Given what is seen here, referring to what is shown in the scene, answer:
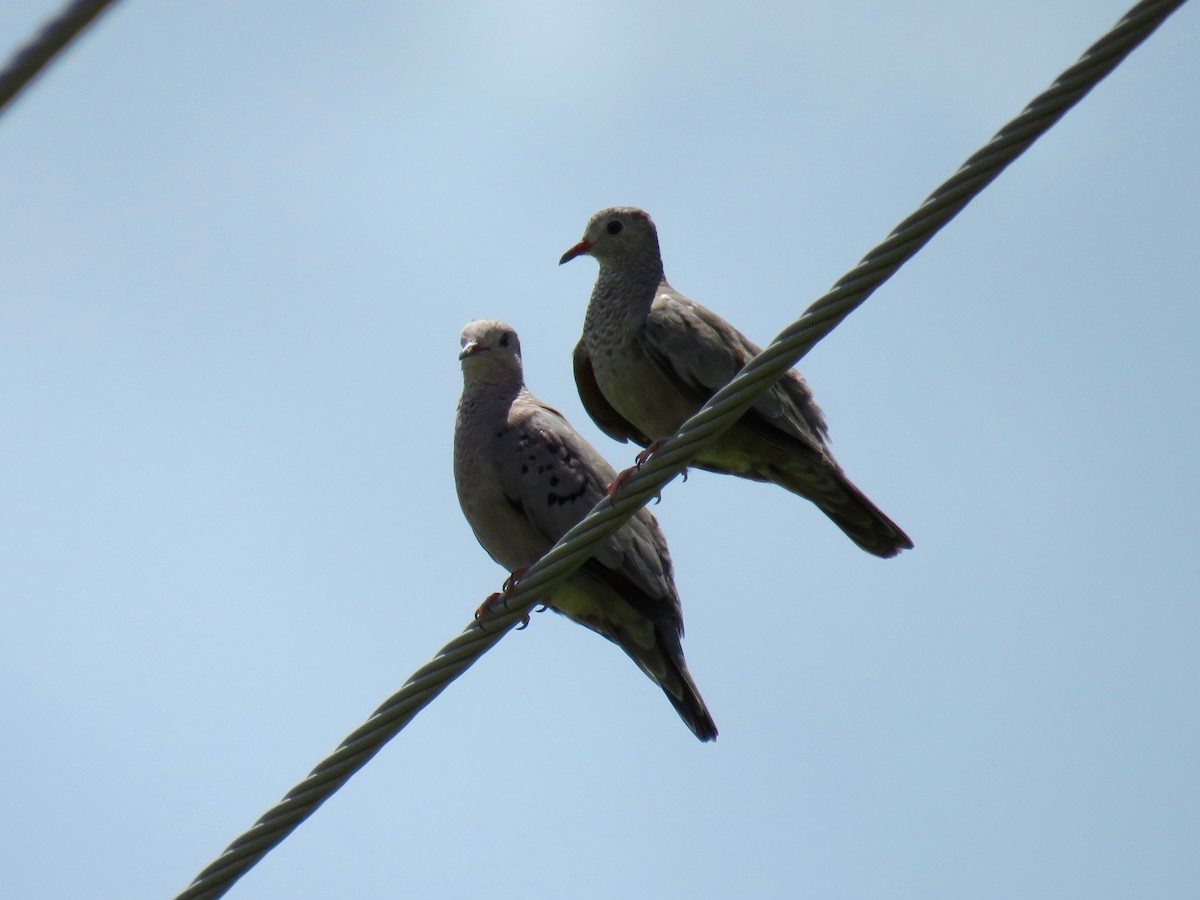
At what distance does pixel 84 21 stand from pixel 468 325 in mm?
4864

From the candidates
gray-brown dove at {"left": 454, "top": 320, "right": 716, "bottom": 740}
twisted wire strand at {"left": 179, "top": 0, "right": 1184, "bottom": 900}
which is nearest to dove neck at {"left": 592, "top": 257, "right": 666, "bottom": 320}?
gray-brown dove at {"left": 454, "top": 320, "right": 716, "bottom": 740}

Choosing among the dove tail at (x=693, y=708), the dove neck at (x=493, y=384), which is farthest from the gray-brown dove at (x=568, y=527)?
the dove neck at (x=493, y=384)

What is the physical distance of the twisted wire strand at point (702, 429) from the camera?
298 cm

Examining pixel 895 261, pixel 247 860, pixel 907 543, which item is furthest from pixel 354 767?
pixel 907 543

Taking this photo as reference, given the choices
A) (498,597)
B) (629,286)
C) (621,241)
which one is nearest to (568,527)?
(498,597)

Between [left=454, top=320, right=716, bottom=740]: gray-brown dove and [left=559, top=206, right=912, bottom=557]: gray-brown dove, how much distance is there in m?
0.38

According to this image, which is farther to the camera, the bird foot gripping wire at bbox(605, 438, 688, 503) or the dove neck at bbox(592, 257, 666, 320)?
the dove neck at bbox(592, 257, 666, 320)

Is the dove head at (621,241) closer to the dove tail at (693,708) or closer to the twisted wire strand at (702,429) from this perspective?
the dove tail at (693,708)

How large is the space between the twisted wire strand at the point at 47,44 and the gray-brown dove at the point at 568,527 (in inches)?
150

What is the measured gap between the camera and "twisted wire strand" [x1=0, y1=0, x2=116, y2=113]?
4.83 ft

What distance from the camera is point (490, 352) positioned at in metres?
6.15

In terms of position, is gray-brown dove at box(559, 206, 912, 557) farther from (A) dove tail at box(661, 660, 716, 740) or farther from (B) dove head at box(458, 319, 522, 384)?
(A) dove tail at box(661, 660, 716, 740)

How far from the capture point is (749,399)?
342 centimetres

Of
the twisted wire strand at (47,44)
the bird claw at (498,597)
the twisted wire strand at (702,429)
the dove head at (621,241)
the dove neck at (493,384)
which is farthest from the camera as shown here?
the dove head at (621,241)
